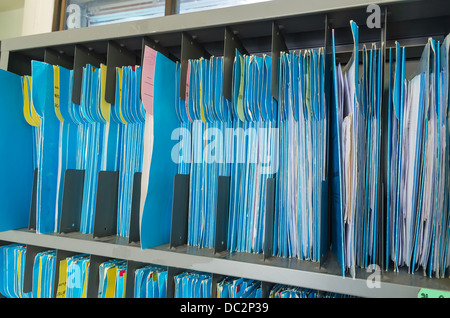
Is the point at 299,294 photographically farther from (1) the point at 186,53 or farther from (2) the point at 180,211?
(1) the point at 186,53

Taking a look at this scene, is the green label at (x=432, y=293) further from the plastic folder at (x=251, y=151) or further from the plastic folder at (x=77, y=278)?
the plastic folder at (x=77, y=278)

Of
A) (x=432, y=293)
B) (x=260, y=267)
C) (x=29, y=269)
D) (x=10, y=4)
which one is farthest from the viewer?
(x=10, y=4)

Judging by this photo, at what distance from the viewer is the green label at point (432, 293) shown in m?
0.62

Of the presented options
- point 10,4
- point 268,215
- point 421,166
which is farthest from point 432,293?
point 10,4

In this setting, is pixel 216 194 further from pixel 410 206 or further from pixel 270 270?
pixel 410 206

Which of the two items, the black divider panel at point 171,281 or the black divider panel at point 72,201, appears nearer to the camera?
the black divider panel at point 171,281

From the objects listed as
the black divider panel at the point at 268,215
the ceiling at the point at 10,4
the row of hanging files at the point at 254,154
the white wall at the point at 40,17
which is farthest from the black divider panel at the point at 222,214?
the ceiling at the point at 10,4

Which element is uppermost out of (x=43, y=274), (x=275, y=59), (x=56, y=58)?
(x=56, y=58)

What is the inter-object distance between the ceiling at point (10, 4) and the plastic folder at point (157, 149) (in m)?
1.72

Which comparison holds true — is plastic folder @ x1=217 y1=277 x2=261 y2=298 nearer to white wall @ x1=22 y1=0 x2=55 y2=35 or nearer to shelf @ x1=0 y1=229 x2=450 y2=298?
shelf @ x1=0 y1=229 x2=450 y2=298

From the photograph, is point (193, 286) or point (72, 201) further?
point (72, 201)

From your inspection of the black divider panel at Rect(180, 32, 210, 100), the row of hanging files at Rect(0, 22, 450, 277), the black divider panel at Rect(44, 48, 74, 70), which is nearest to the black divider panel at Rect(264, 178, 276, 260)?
the row of hanging files at Rect(0, 22, 450, 277)

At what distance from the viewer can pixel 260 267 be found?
0.75 metres

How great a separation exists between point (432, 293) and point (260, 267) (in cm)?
35
